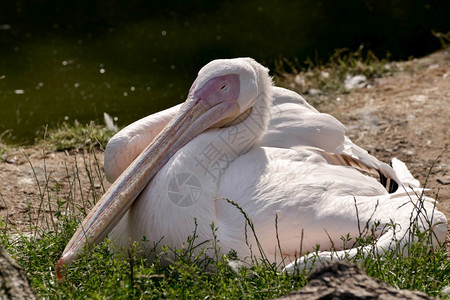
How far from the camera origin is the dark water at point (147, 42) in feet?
24.0

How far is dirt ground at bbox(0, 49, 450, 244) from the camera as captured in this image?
183 inches

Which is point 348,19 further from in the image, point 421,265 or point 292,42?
point 421,265

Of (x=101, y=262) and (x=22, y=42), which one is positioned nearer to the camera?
(x=101, y=262)

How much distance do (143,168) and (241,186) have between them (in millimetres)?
486

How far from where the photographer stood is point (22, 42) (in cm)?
884

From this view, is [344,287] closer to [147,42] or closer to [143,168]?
[143,168]

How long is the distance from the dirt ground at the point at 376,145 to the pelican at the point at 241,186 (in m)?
0.67

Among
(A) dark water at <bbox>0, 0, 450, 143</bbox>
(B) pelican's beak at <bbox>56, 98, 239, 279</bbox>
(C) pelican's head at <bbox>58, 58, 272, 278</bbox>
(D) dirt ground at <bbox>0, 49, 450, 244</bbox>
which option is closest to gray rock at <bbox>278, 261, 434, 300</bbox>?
(B) pelican's beak at <bbox>56, 98, 239, 279</bbox>

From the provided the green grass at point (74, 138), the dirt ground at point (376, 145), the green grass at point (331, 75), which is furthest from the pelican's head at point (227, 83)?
the green grass at point (331, 75)

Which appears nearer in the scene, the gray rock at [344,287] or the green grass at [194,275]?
the gray rock at [344,287]

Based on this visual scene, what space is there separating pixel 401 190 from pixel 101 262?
1.66 m

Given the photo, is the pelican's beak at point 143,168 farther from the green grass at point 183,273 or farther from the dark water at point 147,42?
the dark water at point 147,42

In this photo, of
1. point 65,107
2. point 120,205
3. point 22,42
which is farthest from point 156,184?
point 22,42

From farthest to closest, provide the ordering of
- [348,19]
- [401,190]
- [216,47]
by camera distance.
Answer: [348,19], [216,47], [401,190]
